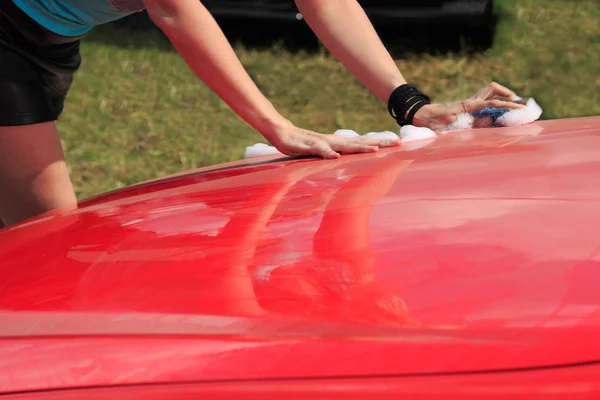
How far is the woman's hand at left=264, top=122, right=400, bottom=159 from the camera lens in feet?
6.19

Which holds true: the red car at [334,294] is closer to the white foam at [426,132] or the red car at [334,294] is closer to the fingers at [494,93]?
the white foam at [426,132]

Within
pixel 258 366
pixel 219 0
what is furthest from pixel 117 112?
pixel 258 366

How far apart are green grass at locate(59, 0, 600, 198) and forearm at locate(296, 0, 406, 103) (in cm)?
271

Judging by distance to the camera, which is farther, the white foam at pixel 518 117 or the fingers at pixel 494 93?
the fingers at pixel 494 93

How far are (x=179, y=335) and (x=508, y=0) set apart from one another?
770cm

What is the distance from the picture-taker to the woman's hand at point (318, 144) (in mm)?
1888

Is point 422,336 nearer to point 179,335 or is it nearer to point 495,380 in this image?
point 495,380

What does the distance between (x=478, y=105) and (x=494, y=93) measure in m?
0.13

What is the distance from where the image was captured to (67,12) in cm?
231

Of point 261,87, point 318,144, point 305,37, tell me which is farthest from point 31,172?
point 305,37

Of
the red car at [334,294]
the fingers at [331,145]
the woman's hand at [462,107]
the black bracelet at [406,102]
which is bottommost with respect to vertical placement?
the woman's hand at [462,107]

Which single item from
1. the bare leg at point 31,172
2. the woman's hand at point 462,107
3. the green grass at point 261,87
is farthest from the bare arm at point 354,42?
the green grass at point 261,87

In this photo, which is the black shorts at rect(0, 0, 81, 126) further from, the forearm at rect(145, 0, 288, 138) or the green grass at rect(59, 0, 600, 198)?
the green grass at rect(59, 0, 600, 198)

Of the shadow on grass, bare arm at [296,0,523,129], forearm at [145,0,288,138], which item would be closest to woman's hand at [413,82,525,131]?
bare arm at [296,0,523,129]
